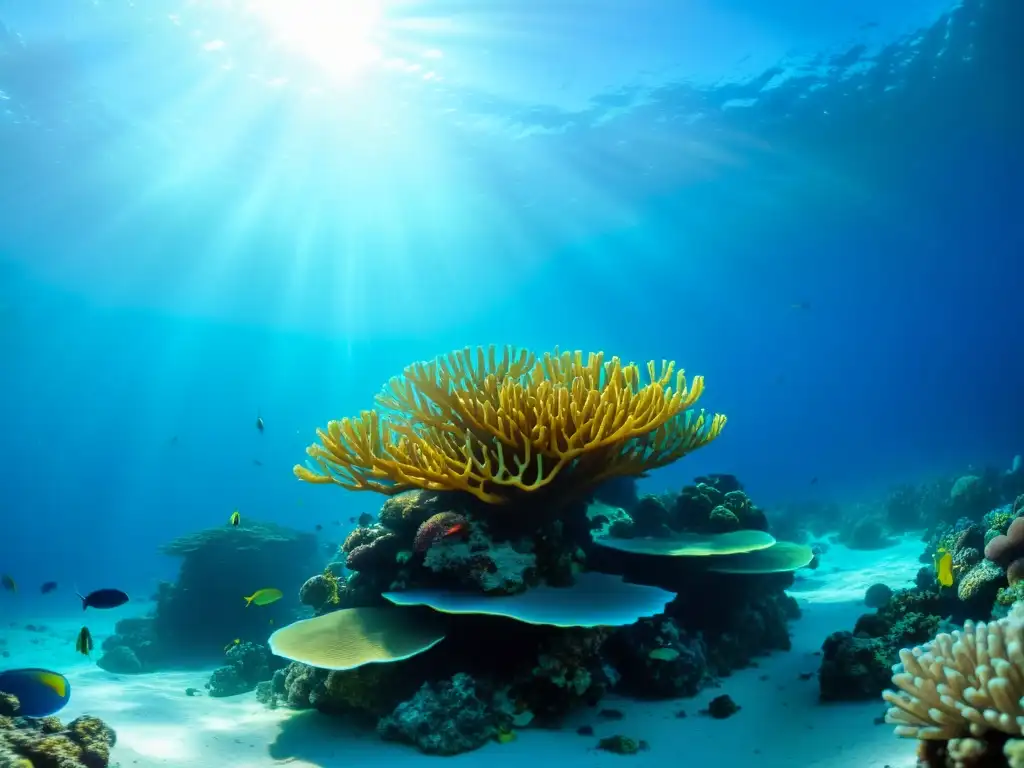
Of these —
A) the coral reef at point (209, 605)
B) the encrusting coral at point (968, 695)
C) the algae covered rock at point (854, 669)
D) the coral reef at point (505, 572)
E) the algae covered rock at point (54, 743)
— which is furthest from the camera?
the coral reef at point (209, 605)

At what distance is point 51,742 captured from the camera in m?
3.64

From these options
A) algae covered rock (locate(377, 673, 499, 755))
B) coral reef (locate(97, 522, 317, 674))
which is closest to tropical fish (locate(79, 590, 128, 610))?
algae covered rock (locate(377, 673, 499, 755))

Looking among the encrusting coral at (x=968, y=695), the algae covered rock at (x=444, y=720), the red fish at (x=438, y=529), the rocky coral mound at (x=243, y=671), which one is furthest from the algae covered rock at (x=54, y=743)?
the rocky coral mound at (x=243, y=671)

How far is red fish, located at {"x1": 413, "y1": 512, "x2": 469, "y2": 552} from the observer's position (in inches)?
195

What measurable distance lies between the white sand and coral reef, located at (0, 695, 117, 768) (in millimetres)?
307

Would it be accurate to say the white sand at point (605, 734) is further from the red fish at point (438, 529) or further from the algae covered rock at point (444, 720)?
the red fish at point (438, 529)

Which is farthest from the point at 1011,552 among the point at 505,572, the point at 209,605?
the point at 209,605

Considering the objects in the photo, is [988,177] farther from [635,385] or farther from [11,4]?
[11,4]

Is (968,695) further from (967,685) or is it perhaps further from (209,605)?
(209,605)

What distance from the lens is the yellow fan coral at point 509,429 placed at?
15.8 feet

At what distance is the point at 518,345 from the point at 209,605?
49.2ft

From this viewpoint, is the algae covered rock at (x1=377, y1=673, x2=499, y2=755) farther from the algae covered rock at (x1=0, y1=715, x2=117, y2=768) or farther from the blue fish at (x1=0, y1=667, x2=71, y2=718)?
the blue fish at (x1=0, y1=667, x2=71, y2=718)

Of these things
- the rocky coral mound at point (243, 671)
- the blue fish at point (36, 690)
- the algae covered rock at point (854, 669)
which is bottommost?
the algae covered rock at point (854, 669)

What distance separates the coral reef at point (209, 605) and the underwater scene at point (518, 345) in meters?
0.12
